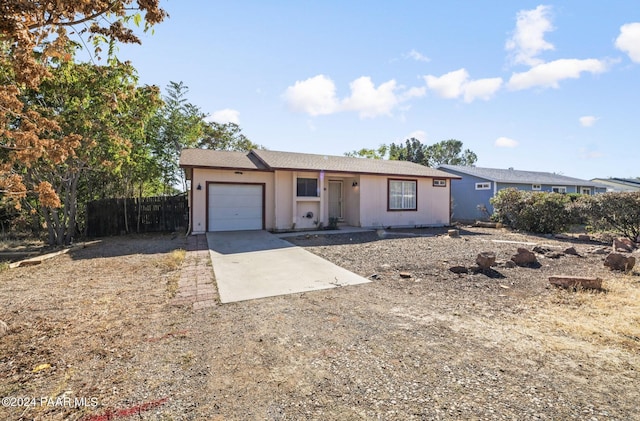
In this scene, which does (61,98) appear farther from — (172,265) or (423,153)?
(423,153)

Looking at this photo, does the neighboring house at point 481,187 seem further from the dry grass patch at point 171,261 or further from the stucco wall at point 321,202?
the dry grass patch at point 171,261

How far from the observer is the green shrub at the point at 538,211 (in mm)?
12453

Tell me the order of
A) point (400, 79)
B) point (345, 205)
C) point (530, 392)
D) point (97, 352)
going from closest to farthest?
point (530, 392) < point (97, 352) < point (400, 79) < point (345, 205)

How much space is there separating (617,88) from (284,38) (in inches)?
520

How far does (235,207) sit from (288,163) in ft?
9.37

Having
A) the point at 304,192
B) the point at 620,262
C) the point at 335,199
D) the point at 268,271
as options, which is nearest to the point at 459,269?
the point at 620,262

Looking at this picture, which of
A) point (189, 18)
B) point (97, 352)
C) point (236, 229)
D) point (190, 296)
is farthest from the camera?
point (236, 229)

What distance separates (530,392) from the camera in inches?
92.4

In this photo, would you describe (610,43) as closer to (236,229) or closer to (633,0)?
(633,0)

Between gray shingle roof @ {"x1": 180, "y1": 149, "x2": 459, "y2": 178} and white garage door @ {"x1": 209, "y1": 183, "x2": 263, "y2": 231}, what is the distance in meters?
0.91

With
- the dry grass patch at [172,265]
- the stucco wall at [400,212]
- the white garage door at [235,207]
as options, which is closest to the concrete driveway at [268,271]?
the dry grass patch at [172,265]

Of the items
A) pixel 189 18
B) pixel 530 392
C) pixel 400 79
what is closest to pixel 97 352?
pixel 530 392

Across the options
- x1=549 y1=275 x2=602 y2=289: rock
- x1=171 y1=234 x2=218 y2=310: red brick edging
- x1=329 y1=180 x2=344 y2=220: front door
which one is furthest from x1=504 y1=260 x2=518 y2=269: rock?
x1=329 y1=180 x2=344 y2=220: front door

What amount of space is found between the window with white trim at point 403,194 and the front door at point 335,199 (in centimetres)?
239
